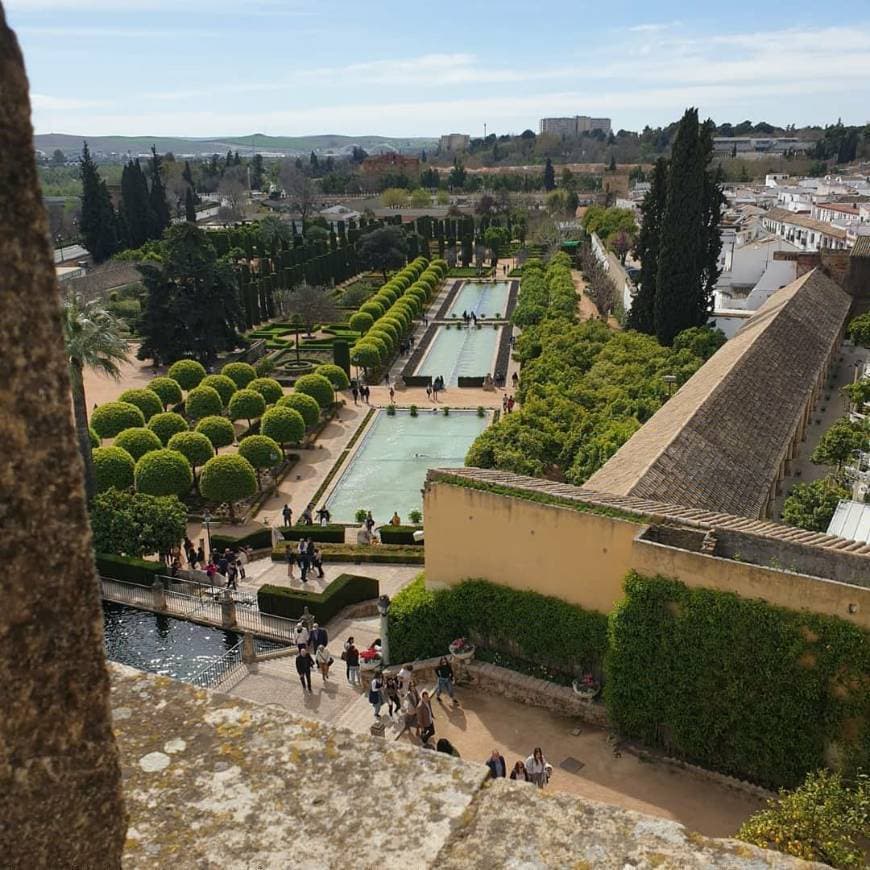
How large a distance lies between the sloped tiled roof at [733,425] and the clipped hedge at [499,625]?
2.67 m

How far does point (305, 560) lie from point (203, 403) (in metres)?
13.0

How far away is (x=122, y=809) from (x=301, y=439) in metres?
26.8

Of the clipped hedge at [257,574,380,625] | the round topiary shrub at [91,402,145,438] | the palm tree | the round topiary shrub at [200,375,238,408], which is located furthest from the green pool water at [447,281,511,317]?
the clipped hedge at [257,574,380,625]

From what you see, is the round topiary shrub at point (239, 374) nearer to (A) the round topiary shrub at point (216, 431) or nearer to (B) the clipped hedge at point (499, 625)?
(A) the round topiary shrub at point (216, 431)

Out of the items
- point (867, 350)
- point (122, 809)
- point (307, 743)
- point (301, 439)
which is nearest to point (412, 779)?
point (307, 743)

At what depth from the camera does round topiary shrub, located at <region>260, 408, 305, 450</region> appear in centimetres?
2797

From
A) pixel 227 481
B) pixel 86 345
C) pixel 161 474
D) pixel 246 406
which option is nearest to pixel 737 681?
pixel 227 481

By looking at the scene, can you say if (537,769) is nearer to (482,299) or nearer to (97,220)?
(482,299)

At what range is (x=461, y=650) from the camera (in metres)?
15.2

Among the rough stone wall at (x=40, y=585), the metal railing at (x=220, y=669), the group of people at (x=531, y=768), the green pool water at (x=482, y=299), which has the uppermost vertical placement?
the rough stone wall at (x=40, y=585)

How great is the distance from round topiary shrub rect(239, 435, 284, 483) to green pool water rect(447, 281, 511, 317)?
1193 inches

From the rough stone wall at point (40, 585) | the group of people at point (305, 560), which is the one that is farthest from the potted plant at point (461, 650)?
the rough stone wall at point (40, 585)

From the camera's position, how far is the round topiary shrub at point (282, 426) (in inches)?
1101

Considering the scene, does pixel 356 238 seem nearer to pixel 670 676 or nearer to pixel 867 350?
pixel 867 350
